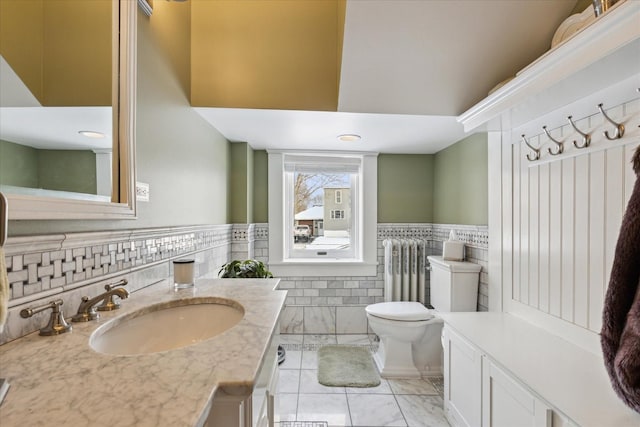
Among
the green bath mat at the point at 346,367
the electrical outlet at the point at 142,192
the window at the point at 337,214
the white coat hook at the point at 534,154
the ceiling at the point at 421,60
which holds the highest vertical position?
the ceiling at the point at 421,60

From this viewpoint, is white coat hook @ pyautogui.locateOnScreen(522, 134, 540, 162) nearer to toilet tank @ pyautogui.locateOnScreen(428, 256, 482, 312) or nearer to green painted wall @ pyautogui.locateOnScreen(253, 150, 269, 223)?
toilet tank @ pyautogui.locateOnScreen(428, 256, 482, 312)

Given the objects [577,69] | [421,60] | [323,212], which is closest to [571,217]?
[577,69]

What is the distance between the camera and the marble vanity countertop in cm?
44

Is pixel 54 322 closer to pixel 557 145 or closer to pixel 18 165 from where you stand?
pixel 18 165

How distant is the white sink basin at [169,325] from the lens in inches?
33.9

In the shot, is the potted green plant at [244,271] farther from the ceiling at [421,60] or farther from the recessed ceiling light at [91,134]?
the recessed ceiling light at [91,134]

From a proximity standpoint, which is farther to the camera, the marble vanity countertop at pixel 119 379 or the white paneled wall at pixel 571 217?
the white paneled wall at pixel 571 217

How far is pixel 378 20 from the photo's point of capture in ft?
4.83

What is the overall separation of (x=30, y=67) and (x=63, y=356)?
70 cm

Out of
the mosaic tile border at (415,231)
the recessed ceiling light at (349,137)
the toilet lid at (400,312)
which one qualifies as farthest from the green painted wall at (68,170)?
the mosaic tile border at (415,231)

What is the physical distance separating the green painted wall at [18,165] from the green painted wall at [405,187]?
8.84ft

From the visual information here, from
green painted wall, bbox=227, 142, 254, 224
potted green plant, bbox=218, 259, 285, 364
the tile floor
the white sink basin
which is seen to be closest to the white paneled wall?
the tile floor

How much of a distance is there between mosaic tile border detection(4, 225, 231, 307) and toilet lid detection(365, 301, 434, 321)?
1.51 meters

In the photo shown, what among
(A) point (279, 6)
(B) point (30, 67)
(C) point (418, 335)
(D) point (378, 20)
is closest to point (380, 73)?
(D) point (378, 20)
